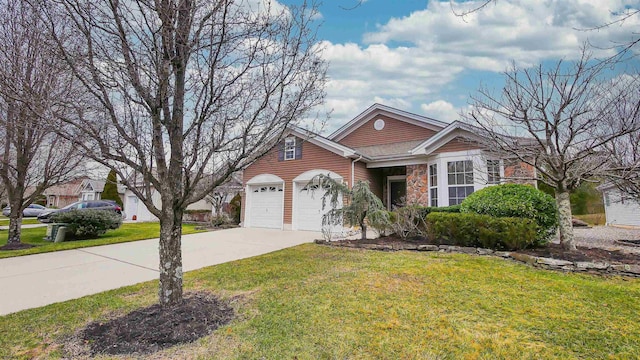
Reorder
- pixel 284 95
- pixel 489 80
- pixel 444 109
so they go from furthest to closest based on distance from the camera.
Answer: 1. pixel 444 109
2. pixel 489 80
3. pixel 284 95

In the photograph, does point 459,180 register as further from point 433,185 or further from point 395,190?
point 395,190

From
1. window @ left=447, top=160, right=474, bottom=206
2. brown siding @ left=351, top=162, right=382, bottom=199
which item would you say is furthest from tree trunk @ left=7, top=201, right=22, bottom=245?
window @ left=447, top=160, right=474, bottom=206

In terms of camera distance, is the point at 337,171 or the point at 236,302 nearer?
the point at 236,302

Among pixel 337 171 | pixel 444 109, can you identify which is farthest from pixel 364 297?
pixel 444 109

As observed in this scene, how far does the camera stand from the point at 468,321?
3.39 m

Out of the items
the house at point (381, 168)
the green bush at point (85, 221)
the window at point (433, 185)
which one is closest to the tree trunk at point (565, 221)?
the house at point (381, 168)

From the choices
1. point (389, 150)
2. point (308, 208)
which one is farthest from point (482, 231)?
point (308, 208)

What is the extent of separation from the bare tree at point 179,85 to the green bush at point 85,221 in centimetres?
1035

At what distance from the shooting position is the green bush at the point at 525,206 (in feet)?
23.4

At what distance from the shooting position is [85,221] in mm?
11602

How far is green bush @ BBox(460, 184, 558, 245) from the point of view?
7.13 metres

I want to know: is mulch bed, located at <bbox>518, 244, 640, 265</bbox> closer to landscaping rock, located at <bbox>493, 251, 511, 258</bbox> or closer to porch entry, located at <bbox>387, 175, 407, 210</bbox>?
landscaping rock, located at <bbox>493, 251, 511, 258</bbox>

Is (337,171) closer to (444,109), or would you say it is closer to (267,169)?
(267,169)

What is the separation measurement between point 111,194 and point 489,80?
31.5 m
